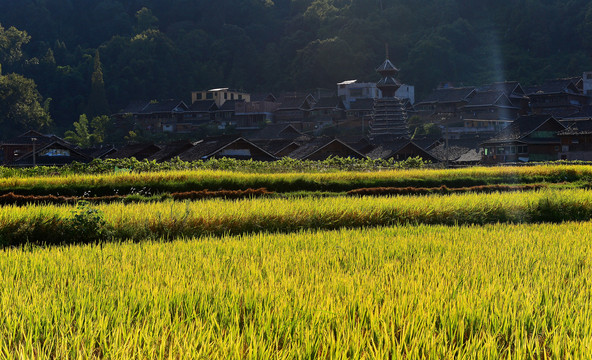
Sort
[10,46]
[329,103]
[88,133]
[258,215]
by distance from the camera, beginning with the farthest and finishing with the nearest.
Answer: [10,46], [88,133], [329,103], [258,215]

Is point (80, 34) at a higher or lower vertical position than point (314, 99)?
higher

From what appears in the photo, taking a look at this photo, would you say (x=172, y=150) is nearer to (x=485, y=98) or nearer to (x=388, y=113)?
(x=388, y=113)

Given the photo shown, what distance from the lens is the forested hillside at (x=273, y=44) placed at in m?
67.8

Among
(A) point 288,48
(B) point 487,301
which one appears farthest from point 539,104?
(B) point 487,301

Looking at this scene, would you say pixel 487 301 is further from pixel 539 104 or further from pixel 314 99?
pixel 314 99

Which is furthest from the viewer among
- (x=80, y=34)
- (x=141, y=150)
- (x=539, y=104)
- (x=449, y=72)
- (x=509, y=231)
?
(x=80, y=34)

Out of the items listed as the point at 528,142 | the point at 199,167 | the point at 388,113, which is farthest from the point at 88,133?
the point at 528,142

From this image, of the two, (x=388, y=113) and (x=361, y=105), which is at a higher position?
(x=361, y=105)

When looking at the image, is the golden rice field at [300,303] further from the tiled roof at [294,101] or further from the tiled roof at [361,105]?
the tiled roof at [294,101]

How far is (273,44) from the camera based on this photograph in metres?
85.2

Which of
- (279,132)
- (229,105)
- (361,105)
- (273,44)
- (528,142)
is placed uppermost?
(273,44)

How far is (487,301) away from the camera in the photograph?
13.9 feet

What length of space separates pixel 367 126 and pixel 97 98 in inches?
1696

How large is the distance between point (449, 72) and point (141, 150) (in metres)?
43.3
